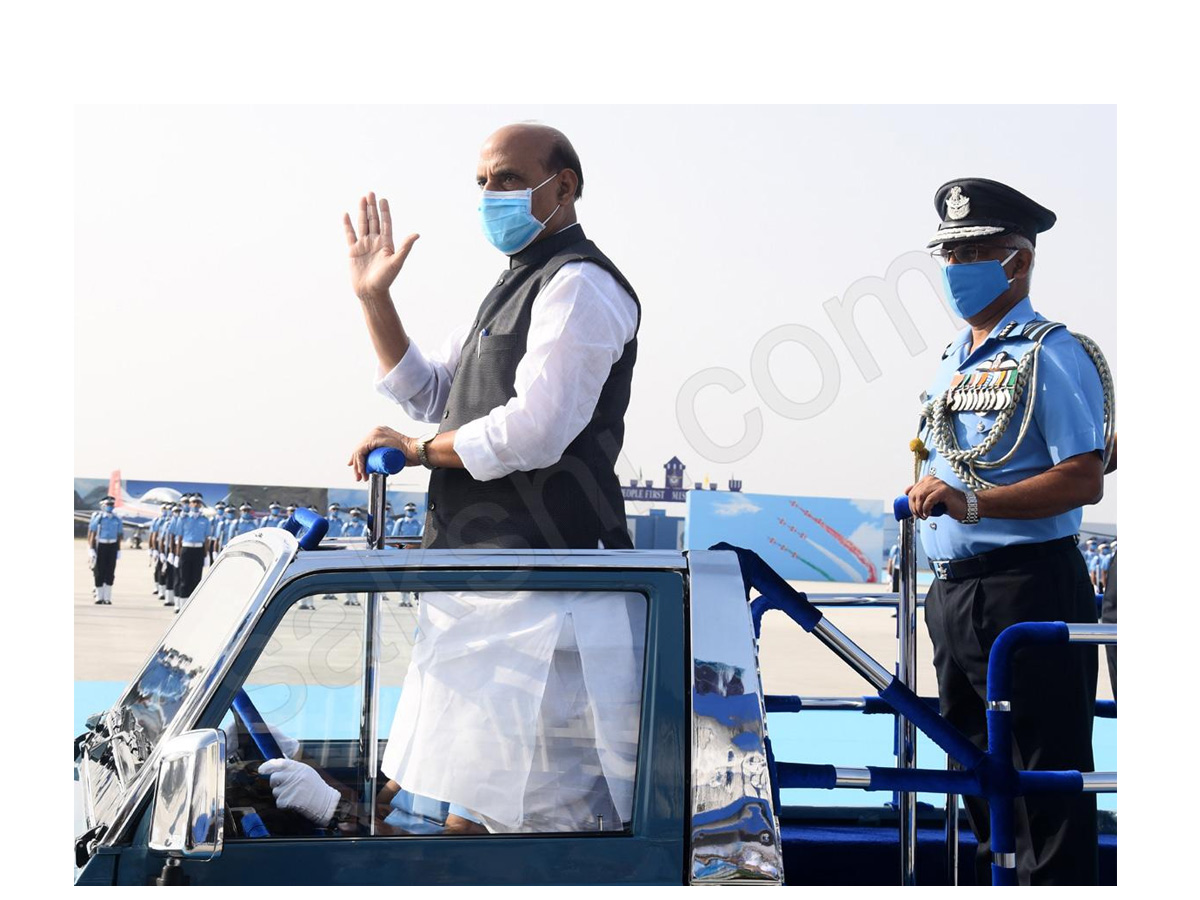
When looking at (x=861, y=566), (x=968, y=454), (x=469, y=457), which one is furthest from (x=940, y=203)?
(x=861, y=566)

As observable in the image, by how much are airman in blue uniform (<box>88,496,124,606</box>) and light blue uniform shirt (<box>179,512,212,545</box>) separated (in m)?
1.54

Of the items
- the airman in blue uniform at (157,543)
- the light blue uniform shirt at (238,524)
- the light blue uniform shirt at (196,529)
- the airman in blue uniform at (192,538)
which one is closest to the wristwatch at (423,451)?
the light blue uniform shirt at (238,524)

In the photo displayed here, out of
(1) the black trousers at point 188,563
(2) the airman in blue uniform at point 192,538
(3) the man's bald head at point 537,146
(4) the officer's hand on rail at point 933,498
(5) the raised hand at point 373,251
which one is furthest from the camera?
(2) the airman in blue uniform at point 192,538

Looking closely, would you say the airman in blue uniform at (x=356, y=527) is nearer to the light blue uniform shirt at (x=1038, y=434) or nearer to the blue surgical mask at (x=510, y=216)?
the blue surgical mask at (x=510, y=216)

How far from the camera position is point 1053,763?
2555 millimetres

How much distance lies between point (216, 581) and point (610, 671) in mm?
728

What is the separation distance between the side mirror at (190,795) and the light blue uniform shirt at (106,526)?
14.9 metres

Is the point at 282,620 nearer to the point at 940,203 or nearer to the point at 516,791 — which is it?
the point at 516,791

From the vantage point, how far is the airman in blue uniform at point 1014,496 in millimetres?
2555

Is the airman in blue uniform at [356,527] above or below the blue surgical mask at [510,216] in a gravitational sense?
below

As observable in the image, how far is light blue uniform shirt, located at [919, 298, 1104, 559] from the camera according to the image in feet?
8.71

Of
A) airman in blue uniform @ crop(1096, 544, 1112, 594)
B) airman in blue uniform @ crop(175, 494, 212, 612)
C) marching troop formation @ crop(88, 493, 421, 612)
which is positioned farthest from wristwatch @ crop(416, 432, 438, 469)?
airman in blue uniform @ crop(175, 494, 212, 612)

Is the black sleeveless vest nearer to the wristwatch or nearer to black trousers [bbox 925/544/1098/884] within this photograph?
the wristwatch

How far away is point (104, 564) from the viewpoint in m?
15.2
